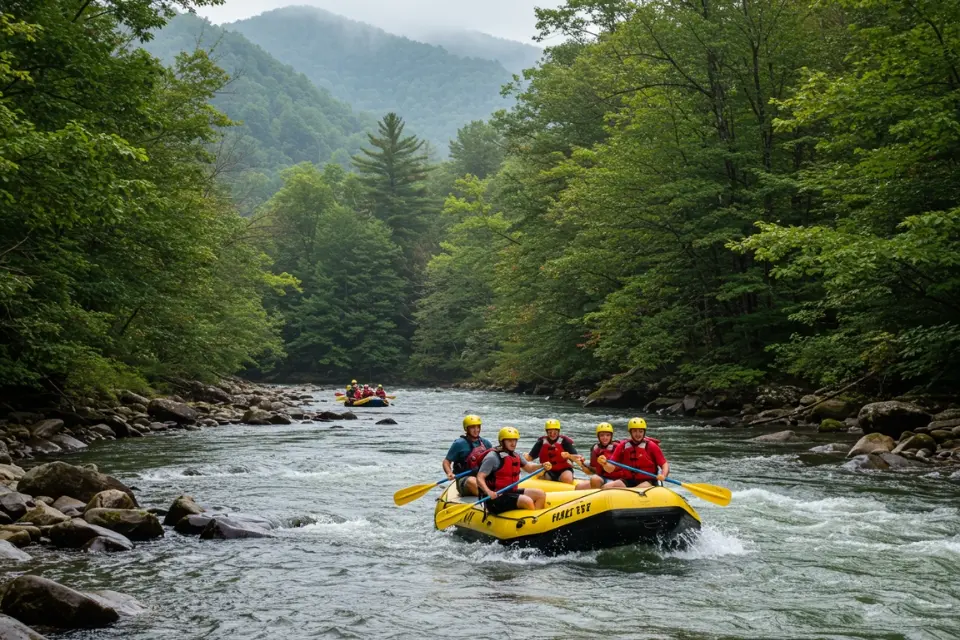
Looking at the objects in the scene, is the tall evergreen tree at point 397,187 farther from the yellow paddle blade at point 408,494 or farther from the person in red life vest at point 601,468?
the person in red life vest at point 601,468

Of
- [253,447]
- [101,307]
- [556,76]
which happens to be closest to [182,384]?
[101,307]

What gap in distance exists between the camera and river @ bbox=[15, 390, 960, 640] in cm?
643

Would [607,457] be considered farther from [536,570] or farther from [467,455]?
[536,570]

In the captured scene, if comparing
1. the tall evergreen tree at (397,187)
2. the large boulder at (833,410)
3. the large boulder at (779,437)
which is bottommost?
the large boulder at (779,437)

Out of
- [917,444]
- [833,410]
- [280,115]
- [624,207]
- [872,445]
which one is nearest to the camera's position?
[917,444]

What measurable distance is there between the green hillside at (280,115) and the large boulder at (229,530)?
355ft

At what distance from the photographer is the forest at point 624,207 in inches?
554

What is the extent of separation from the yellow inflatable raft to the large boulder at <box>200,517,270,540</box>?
9.30 ft

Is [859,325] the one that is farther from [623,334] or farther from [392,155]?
[392,155]

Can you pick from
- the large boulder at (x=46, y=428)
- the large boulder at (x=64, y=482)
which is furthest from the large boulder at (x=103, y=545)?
the large boulder at (x=46, y=428)

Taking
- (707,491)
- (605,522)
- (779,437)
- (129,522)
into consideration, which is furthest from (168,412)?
(605,522)

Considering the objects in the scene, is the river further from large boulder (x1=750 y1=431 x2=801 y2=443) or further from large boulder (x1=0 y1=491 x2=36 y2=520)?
large boulder (x1=750 y1=431 x2=801 y2=443)

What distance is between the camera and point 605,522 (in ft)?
27.8

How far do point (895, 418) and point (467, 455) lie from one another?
9.53 metres
